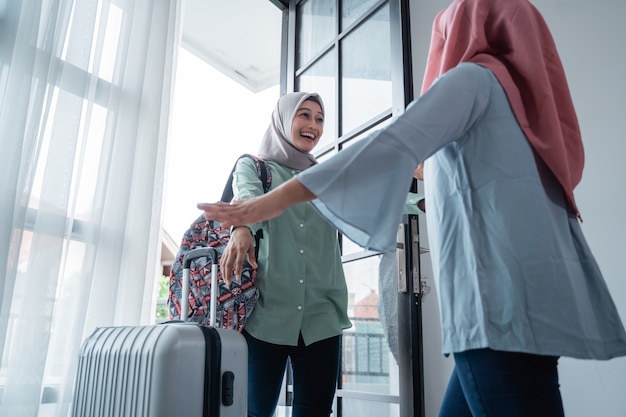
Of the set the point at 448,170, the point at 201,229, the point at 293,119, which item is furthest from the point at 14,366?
the point at 448,170

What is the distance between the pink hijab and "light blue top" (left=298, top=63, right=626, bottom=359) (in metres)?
0.02

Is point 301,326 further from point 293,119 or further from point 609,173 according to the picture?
point 609,173

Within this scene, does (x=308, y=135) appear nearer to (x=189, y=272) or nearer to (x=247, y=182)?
(x=247, y=182)

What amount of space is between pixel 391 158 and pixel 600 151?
1289mm

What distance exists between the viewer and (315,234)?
1462 mm

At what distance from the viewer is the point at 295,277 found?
138 cm

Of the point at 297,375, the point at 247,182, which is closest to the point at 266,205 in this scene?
the point at 247,182

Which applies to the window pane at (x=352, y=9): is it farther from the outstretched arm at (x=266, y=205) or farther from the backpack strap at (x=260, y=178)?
the outstretched arm at (x=266, y=205)

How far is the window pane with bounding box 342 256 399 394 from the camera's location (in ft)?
6.12

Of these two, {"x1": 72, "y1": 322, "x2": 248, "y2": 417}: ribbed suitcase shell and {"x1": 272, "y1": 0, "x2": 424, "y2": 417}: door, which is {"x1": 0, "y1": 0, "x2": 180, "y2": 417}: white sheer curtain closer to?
{"x1": 72, "y1": 322, "x2": 248, "y2": 417}: ribbed suitcase shell

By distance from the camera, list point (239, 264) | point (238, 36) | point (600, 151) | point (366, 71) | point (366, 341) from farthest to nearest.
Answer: point (238, 36) → point (366, 71) → point (366, 341) → point (600, 151) → point (239, 264)

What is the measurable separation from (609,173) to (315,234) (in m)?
0.99

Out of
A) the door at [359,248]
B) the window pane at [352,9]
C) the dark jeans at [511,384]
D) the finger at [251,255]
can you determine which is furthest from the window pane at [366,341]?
the dark jeans at [511,384]

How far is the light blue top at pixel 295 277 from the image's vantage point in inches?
52.0
